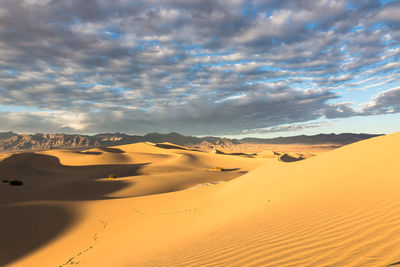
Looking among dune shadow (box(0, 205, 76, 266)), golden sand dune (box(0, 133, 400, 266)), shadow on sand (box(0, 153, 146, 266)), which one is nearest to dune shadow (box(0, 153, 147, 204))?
shadow on sand (box(0, 153, 146, 266))

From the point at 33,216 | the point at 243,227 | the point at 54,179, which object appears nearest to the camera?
the point at 243,227

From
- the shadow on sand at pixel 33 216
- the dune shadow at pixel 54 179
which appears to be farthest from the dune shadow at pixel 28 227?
the dune shadow at pixel 54 179

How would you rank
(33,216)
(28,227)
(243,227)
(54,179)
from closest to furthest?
1. (243,227)
2. (28,227)
3. (33,216)
4. (54,179)

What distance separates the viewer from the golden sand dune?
3.38 metres

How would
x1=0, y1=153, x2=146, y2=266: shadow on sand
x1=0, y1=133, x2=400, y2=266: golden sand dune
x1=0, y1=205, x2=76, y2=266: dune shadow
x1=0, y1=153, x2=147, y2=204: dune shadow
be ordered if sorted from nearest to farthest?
x1=0, y1=133, x2=400, y2=266: golden sand dune < x1=0, y1=205, x2=76, y2=266: dune shadow < x1=0, y1=153, x2=146, y2=266: shadow on sand < x1=0, y1=153, x2=147, y2=204: dune shadow

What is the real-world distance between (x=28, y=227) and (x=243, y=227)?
8367 millimetres

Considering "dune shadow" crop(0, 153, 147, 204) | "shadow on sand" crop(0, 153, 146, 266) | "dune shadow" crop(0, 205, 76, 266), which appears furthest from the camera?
"dune shadow" crop(0, 153, 147, 204)

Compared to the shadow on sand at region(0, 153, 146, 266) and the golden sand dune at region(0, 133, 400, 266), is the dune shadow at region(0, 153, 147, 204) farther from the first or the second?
the golden sand dune at region(0, 133, 400, 266)

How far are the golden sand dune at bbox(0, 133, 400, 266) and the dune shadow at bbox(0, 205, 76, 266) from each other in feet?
0.09

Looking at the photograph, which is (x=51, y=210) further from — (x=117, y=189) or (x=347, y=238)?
(x=347, y=238)

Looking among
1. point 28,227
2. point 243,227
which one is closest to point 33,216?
point 28,227

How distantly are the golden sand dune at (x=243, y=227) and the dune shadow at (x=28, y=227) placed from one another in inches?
1.1

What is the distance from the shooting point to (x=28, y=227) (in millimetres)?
8805

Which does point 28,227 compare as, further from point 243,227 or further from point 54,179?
point 54,179
